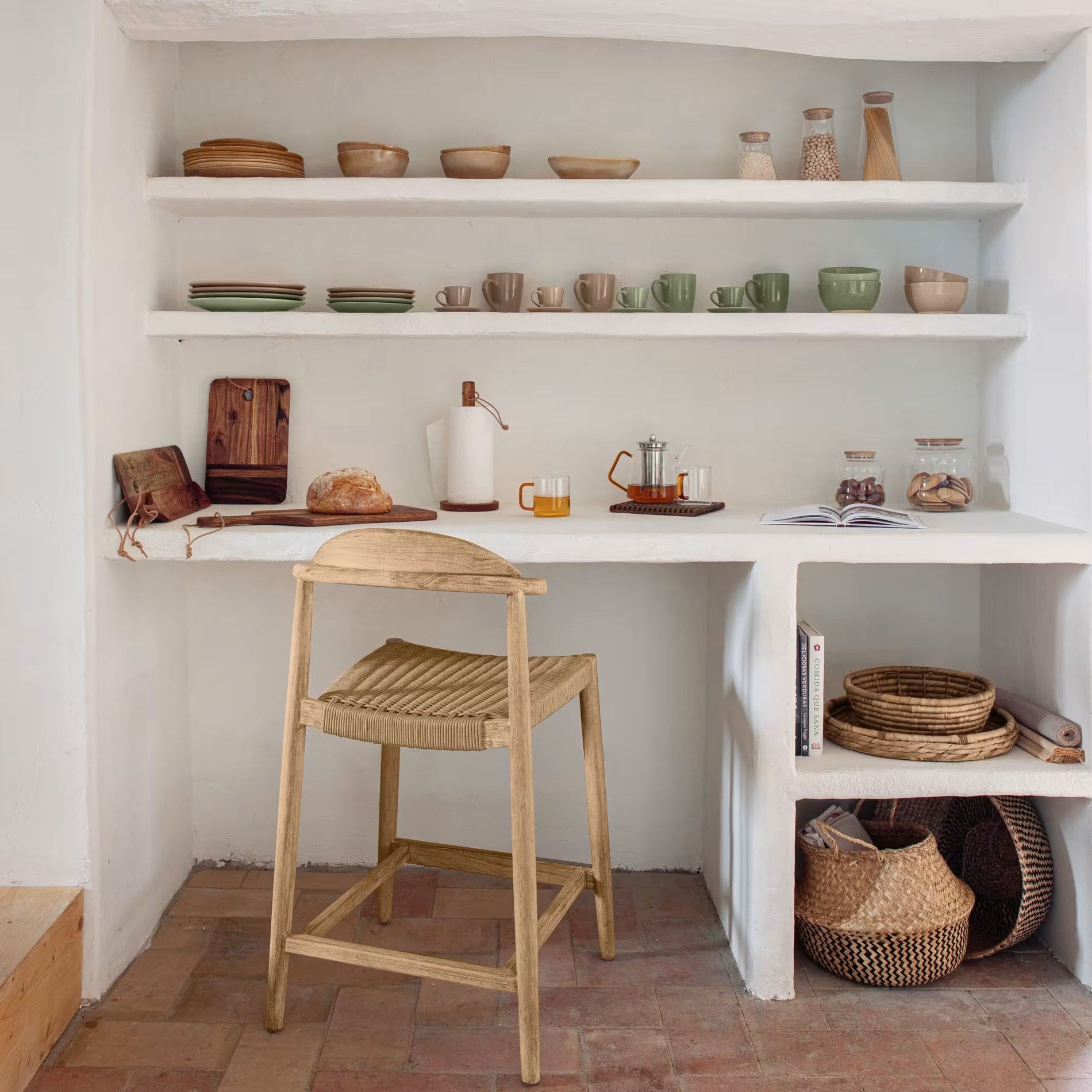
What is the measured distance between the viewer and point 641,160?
2.93m

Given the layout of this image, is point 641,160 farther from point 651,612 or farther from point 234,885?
point 234,885

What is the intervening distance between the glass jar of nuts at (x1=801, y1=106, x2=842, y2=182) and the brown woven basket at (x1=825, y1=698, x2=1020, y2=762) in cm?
132

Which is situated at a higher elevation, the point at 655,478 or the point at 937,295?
the point at 937,295

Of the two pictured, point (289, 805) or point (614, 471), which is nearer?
point (289, 805)

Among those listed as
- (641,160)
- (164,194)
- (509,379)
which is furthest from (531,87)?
(164,194)

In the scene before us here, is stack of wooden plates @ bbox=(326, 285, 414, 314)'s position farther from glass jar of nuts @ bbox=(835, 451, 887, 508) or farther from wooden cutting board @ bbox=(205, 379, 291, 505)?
glass jar of nuts @ bbox=(835, 451, 887, 508)

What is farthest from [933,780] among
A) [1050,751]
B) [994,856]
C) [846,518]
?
[846,518]

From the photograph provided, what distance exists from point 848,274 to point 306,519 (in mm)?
1428

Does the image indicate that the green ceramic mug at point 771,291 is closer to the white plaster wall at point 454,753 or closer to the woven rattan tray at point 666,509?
the woven rattan tray at point 666,509

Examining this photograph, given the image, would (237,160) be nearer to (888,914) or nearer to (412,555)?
(412,555)

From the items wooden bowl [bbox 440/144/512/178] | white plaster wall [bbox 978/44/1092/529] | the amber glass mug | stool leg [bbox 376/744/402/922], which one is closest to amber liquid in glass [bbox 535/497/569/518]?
the amber glass mug

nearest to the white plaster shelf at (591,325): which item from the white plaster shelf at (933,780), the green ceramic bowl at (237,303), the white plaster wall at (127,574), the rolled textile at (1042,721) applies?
the green ceramic bowl at (237,303)

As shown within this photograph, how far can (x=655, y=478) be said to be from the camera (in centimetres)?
281

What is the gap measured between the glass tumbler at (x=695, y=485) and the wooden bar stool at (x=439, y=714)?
24.2 inches
